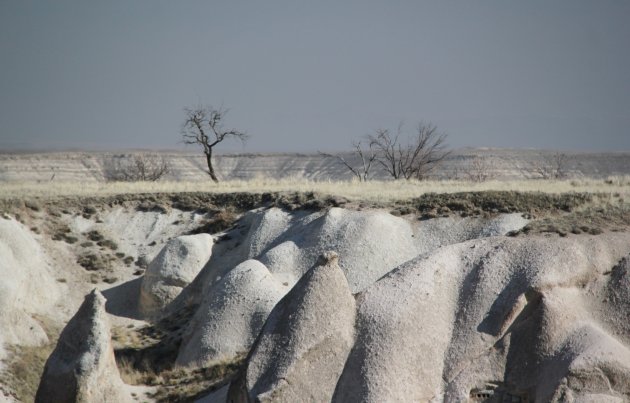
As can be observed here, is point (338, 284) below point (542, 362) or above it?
above

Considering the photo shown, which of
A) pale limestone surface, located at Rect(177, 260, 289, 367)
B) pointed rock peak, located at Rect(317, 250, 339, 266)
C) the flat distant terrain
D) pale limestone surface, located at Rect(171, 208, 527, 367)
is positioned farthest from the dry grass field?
the flat distant terrain

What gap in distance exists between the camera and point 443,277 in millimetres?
17531

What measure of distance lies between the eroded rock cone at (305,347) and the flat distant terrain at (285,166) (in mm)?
80799

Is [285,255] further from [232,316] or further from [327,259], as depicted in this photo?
[327,259]

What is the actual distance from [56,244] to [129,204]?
4.21 metres

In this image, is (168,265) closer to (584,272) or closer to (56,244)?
(56,244)

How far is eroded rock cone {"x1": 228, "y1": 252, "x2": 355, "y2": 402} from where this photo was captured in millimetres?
16406

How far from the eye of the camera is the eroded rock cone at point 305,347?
646 inches

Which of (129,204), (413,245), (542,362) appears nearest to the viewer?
(542,362)

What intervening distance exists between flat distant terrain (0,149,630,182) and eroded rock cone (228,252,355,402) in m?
80.8

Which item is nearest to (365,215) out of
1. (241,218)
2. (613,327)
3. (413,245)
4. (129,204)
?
(413,245)

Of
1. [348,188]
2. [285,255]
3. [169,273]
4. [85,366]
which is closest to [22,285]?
[169,273]

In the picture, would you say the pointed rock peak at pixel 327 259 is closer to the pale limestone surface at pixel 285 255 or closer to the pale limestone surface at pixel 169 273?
the pale limestone surface at pixel 285 255

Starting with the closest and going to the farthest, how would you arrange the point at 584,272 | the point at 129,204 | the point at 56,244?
the point at 584,272 → the point at 56,244 → the point at 129,204
